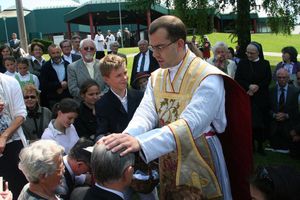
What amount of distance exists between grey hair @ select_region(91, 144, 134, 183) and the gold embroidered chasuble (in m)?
0.50

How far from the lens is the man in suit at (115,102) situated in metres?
3.57

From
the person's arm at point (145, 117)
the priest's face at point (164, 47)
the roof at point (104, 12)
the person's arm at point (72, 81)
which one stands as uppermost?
the roof at point (104, 12)

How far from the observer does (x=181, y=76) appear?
9.24 feet

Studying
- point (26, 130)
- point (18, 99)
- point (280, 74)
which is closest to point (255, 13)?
point (280, 74)

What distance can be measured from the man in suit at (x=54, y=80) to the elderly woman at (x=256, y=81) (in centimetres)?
288

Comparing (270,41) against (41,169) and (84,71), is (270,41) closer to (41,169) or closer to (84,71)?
(84,71)

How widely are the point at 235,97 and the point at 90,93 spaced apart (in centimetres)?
260

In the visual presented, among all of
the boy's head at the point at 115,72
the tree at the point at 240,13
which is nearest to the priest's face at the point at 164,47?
the boy's head at the point at 115,72

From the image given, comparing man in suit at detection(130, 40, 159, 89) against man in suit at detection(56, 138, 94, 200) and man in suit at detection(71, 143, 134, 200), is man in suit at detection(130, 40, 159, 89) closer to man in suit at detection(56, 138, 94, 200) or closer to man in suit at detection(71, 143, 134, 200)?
man in suit at detection(56, 138, 94, 200)

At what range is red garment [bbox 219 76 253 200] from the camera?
286cm

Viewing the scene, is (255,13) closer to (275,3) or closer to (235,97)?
(275,3)

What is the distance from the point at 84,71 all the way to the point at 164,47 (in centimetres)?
376

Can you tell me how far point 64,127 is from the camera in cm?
449

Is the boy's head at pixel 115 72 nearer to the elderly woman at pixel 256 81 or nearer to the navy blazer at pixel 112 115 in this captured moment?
the navy blazer at pixel 112 115
